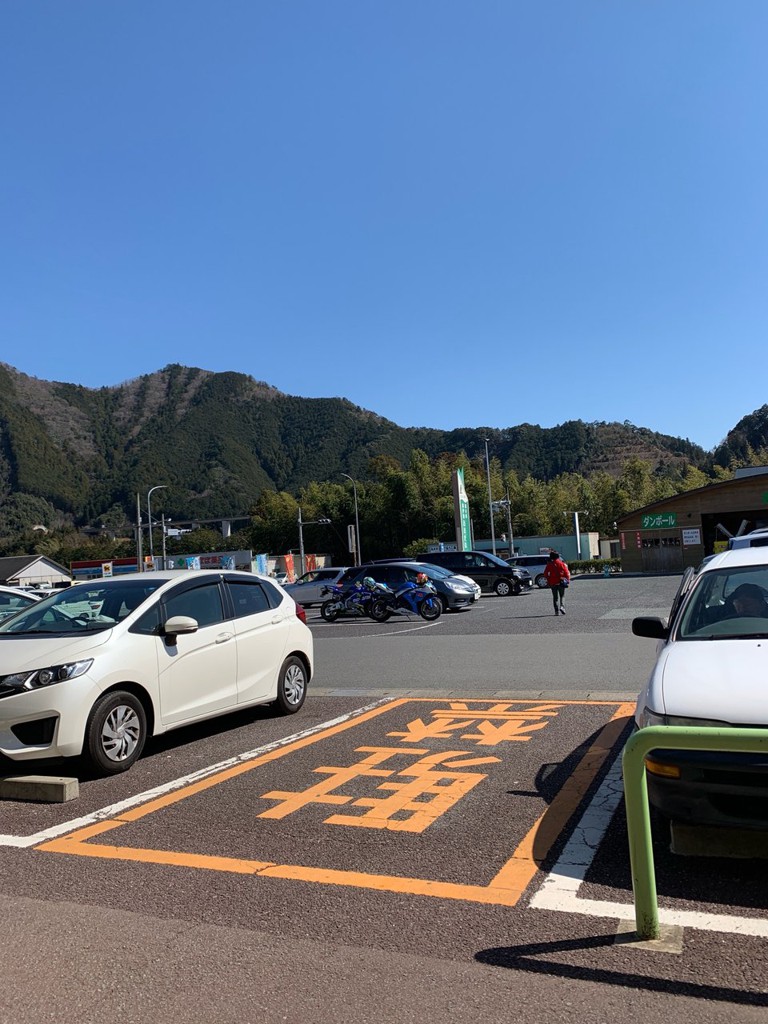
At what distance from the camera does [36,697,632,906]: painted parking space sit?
13.9 feet

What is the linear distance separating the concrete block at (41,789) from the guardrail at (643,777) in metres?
4.06

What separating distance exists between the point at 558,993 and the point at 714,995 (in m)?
0.55

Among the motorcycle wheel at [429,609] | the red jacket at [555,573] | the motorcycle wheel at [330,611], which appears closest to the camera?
the red jacket at [555,573]

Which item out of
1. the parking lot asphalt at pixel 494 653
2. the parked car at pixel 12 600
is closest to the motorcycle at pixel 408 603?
the parking lot asphalt at pixel 494 653

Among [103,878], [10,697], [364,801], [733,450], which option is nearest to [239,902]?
[103,878]

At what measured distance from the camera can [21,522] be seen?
17162 cm

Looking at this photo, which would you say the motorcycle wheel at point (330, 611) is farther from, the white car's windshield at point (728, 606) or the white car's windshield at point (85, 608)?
the white car's windshield at point (728, 606)

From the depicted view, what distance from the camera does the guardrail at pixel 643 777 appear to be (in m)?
3.28

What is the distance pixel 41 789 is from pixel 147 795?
75 cm

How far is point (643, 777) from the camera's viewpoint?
344cm

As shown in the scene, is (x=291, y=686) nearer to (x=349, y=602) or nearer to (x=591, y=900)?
(x=591, y=900)

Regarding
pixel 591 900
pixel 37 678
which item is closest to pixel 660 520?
pixel 37 678

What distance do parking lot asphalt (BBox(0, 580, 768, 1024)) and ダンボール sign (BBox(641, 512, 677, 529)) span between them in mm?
50174

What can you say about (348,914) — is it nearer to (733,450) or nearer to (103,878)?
(103,878)
